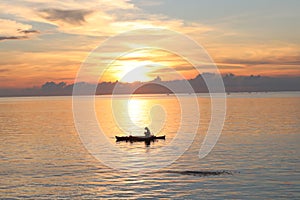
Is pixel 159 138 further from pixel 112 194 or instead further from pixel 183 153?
pixel 112 194

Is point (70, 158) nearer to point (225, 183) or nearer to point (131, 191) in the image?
point (131, 191)

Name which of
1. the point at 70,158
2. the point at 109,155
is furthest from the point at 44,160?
the point at 109,155

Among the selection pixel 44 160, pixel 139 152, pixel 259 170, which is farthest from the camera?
pixel 139 152

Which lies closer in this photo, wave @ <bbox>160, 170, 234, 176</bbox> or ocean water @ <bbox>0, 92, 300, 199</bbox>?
ocean water @ <bbox>0, 92, 300, 199</bbox>

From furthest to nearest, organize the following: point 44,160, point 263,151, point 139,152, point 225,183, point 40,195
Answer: point 139,152
point 263,151
point 44,160
point 225,183
point 40,195

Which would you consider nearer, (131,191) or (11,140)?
(131,191)

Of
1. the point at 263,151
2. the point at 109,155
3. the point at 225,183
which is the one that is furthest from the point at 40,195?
the point at 263,151

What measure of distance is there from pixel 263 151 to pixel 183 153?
53.4 ft

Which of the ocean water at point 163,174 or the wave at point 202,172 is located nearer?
the ocean water at point 163,174

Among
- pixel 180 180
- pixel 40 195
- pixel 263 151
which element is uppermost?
pixel 263 151

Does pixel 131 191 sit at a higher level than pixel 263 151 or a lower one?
lower

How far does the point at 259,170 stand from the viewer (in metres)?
63.5

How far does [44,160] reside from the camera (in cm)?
7531

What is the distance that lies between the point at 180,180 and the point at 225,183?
6.59 m
